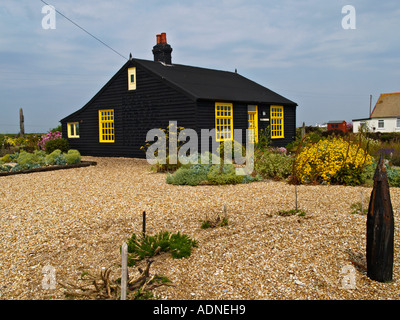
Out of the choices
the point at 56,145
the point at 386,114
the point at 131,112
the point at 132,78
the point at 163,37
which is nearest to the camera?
the point at 132,78

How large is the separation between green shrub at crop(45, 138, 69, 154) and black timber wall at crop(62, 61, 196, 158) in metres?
0.77

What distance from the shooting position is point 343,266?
3893mm

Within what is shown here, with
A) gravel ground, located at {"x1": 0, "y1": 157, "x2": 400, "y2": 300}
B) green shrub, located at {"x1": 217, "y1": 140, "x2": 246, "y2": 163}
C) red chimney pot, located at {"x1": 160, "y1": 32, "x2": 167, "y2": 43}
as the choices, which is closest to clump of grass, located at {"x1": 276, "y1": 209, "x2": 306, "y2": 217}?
gravel ground, located at {"x1": 0, "y1": 157, "x2": 400, "y2": 300}

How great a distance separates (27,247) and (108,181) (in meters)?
5.25

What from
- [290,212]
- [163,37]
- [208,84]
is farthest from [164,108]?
[290,212]

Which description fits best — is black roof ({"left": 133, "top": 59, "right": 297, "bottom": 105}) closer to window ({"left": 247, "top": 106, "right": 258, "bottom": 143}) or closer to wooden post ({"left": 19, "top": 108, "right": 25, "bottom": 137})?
window ({"left": 247, "top": 106, "right": 258, "bottom": 143})

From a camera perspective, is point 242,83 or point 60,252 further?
point 242,83

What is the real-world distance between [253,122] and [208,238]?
13032mm

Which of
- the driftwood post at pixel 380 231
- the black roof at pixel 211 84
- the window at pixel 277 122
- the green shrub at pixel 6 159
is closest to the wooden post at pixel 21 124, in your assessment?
the green shrub at pixel 6 159

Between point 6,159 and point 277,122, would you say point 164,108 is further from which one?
point 6,159

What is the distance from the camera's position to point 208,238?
16.0 feet
